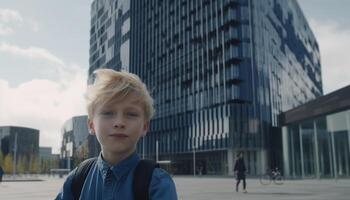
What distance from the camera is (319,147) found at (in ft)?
115

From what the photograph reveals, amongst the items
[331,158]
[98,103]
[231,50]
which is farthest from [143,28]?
[98,103]

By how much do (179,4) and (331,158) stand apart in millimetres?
41602

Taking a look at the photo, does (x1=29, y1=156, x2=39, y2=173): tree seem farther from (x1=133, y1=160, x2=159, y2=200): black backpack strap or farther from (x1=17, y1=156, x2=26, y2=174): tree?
(x1=133, y1=160, x2=159, y2=200): black backpack strap

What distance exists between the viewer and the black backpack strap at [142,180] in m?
1.83

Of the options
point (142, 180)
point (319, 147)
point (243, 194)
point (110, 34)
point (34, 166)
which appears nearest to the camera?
point (142, 180)

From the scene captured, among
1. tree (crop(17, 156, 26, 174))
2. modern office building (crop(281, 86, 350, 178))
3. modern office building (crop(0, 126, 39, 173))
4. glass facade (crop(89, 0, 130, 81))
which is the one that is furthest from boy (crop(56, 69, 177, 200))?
modern office building (crop(0, 126, 39, 173))

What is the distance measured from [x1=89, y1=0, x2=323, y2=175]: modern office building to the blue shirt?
51727 mm

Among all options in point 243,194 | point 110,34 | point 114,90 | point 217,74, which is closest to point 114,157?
point 114,90

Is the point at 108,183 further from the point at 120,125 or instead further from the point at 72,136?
the point at 72,136

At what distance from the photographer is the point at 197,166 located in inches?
2363

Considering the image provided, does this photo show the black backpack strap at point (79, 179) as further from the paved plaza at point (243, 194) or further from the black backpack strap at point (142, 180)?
the paved plaza at point (243, 194)

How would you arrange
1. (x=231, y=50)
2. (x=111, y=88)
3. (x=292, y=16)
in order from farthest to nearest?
(x=292, y=16) < (x=231, y=50) < (x=111, y=88)

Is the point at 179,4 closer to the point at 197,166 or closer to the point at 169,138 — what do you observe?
the point at 169,138

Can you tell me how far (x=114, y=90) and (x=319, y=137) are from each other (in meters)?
35.5
